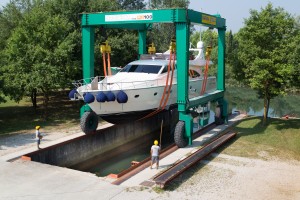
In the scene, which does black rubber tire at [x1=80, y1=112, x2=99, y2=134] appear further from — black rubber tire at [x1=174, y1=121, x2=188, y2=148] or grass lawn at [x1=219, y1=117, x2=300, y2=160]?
grass lawn at [x1=219, y1=117, x2=300, y2=160]

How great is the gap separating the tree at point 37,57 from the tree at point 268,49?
34.8 ft

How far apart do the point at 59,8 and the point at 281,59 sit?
→ 54.2ft

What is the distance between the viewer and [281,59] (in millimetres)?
17297

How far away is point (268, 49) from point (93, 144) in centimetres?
1039

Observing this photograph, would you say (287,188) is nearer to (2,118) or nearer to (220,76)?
(220,76)

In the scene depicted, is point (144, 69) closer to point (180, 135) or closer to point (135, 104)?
point (135, 104)

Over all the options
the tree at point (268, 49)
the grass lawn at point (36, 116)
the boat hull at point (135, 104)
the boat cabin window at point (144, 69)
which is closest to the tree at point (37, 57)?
the grass lawn at point (36, 116)

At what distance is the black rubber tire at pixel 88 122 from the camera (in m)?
15.8

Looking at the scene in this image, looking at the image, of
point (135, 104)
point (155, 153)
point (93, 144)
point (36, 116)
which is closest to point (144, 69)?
point (135, 104)

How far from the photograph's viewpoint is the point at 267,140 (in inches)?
652

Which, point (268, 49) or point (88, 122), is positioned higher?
point (268, 49)

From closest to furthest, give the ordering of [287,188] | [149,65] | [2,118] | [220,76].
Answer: [287,188], [149,65], [220,76], [2,118]

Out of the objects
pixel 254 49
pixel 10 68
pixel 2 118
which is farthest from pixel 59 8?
pixel 254 49

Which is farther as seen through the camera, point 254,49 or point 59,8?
point 59,8
